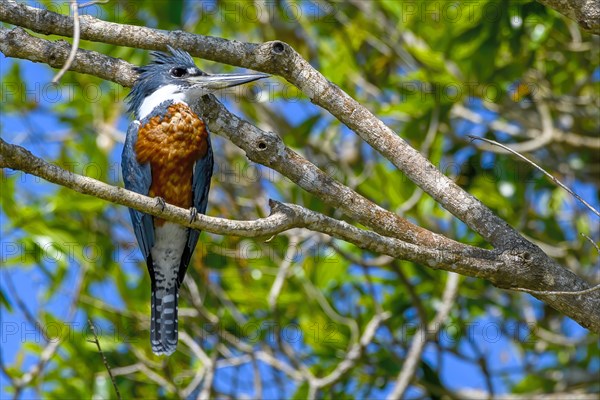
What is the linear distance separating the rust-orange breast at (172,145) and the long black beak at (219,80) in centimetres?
16

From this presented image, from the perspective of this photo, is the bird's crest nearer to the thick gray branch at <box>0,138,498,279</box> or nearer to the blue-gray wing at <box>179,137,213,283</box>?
the blue-gray wing at <box>179,137,213,283</box>

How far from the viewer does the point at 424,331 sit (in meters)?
5.95

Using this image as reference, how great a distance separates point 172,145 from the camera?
511 centimetres

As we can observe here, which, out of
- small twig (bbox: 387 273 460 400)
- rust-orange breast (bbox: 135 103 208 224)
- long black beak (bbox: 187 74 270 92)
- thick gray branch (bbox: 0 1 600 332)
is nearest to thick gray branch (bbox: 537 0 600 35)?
thick gray branch (bbox: 0 1 600 332)

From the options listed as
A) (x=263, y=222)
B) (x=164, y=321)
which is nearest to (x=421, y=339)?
(x=164, y=321)

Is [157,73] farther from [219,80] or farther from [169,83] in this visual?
[219,80]

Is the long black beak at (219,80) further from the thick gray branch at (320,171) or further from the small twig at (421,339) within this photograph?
the small twig at (421,339)

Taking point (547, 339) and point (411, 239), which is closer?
point (411, 239)

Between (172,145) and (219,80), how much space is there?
0.47 meters

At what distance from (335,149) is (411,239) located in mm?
4121

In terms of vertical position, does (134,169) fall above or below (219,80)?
below

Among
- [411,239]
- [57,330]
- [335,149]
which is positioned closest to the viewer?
[411,239]

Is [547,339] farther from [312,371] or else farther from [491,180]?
[312,371]

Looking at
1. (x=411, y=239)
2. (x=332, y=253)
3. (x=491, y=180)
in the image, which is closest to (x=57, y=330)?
(x=332, y=253)
